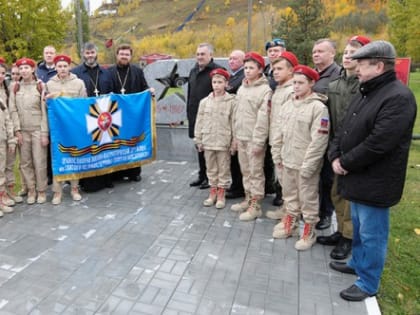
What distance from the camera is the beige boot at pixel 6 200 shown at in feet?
15.2

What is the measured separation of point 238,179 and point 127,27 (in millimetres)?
85028

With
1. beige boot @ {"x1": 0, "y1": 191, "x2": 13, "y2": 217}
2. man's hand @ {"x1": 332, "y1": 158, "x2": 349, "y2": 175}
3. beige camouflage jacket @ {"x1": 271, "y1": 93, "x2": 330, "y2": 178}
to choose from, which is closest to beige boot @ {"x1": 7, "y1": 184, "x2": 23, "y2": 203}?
beige boot @ {"x1": 0, "y1": 191, "x2": 13, "y2": 217}

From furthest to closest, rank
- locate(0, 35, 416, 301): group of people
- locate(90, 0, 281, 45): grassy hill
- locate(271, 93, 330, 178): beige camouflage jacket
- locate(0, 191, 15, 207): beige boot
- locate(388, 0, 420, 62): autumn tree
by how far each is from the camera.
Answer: locate(90, 0, 281, 45): grassy hill < locate(388, 0, 420, 62): autumn tree < locate(0, 191, 15, 207): beige boot < locate(271, 93, 330, 178): beige camouflage jacket < locate(0, 35, 416, 301): group of people

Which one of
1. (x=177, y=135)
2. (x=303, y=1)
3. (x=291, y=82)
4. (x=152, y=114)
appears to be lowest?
(x=177, y=135)

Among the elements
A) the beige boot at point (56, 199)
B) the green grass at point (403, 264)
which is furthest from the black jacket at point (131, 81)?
the green grass at point (403, 264)

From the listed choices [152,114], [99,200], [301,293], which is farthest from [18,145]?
[301,293]

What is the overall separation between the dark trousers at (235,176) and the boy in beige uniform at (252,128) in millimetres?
654

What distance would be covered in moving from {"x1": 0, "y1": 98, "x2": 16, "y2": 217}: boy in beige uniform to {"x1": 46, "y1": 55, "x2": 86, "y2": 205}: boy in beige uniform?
0.52 meters

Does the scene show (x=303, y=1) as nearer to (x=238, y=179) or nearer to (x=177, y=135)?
(x=177, y=135)

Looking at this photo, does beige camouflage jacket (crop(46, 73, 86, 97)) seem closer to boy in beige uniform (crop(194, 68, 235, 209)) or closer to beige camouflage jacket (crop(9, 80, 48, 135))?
beige camouflage jacket (crop(9, 80, 48, 135))

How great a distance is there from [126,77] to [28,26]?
1630cm

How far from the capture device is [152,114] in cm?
586

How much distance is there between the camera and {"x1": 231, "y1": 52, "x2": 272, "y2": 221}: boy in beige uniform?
4.13 meters

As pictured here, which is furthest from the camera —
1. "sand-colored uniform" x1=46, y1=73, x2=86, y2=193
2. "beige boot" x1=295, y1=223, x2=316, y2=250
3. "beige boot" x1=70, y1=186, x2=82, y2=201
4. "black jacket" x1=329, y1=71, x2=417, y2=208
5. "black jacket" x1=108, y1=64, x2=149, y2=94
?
"black jacket" x1=108, y1=64, x2=149, y2=94
